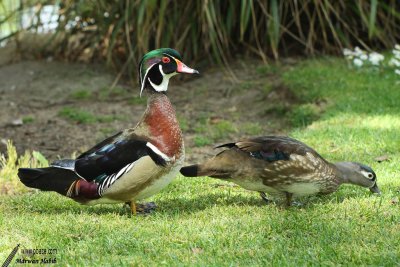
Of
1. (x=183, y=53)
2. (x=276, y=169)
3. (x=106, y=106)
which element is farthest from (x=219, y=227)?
(x=183, y=53)

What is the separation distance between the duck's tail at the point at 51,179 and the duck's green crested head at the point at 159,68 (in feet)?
2.66

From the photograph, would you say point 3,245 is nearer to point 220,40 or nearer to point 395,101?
point 395,101

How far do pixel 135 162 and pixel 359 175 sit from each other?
65.8 inches

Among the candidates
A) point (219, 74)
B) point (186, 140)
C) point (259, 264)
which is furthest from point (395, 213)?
point (219, 74)

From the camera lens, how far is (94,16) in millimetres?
11023

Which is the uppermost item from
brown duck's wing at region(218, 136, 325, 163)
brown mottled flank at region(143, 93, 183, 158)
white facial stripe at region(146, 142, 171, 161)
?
brown mottled flank at region(143, 93, 183, 158)

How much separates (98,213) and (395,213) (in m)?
2.10

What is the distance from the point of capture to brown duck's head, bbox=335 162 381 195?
5.29 metres

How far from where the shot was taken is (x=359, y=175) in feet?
17.5

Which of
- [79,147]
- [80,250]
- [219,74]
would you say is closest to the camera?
[80,250]

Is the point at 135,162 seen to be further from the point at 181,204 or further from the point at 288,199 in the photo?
the point at 288,199

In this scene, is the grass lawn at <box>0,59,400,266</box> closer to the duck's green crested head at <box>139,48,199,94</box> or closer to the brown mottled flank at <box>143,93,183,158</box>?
the brown mottled flank at <box>143,93,183,158</box>

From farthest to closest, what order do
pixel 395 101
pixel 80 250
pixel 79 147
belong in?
pixel 395 101
pixel 79 147
pixel 80 250

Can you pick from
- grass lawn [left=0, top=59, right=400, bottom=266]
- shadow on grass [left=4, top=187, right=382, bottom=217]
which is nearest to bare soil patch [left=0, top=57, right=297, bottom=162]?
shadow on grass [left=4, top=187, right=382, bottom=217]
